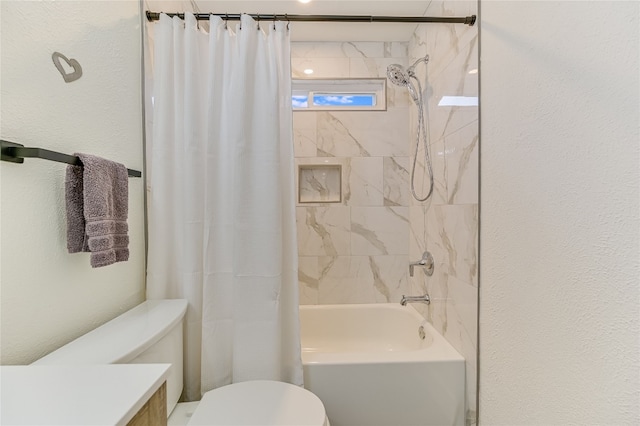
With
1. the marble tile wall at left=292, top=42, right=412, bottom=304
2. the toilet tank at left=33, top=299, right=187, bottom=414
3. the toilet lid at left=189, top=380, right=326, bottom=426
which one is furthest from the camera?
the marble tile wall at left=292, top=42, right=412, bottom=304

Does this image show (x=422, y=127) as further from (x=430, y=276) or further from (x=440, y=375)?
(x=440, y=375)

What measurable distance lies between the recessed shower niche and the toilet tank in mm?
1259

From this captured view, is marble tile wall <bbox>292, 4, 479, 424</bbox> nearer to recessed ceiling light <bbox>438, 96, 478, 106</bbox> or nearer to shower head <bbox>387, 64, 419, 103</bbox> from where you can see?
shower head <bbox>387, 64, 419, 103</bbox>

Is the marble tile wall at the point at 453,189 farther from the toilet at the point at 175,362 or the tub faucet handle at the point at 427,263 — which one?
the toilet at the point at 175,362

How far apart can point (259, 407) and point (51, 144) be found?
1064 mm

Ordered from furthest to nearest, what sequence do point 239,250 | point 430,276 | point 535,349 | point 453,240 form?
point 430,276
point 453,240
point 239,250
point 535,349

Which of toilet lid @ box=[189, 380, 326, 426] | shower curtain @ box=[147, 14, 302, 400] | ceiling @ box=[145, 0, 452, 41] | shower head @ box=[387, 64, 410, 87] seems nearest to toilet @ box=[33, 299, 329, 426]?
toilet lid @ box=[189, 380, 326, 426]

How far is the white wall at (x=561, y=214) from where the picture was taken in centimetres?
67

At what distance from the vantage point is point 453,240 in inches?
62.7

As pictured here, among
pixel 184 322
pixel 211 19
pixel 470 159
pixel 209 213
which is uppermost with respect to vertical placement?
pixel 211 19

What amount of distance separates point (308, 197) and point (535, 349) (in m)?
1.70

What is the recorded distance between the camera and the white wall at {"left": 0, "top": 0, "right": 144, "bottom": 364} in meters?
0.74

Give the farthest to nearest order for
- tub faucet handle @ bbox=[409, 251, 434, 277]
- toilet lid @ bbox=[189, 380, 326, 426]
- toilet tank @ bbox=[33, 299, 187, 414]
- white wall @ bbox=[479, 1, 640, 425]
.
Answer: tub faucet handle @ bbox=[409, 251, 434, 277], toilet lid @ bbox=[189, 380, 326, 426], toilet tank @ bbox=[33, 299, 187, 414], white wall @ bbox=[479, 1, 640, 425]

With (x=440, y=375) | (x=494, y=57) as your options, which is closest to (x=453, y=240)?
(x=440, y=375)
